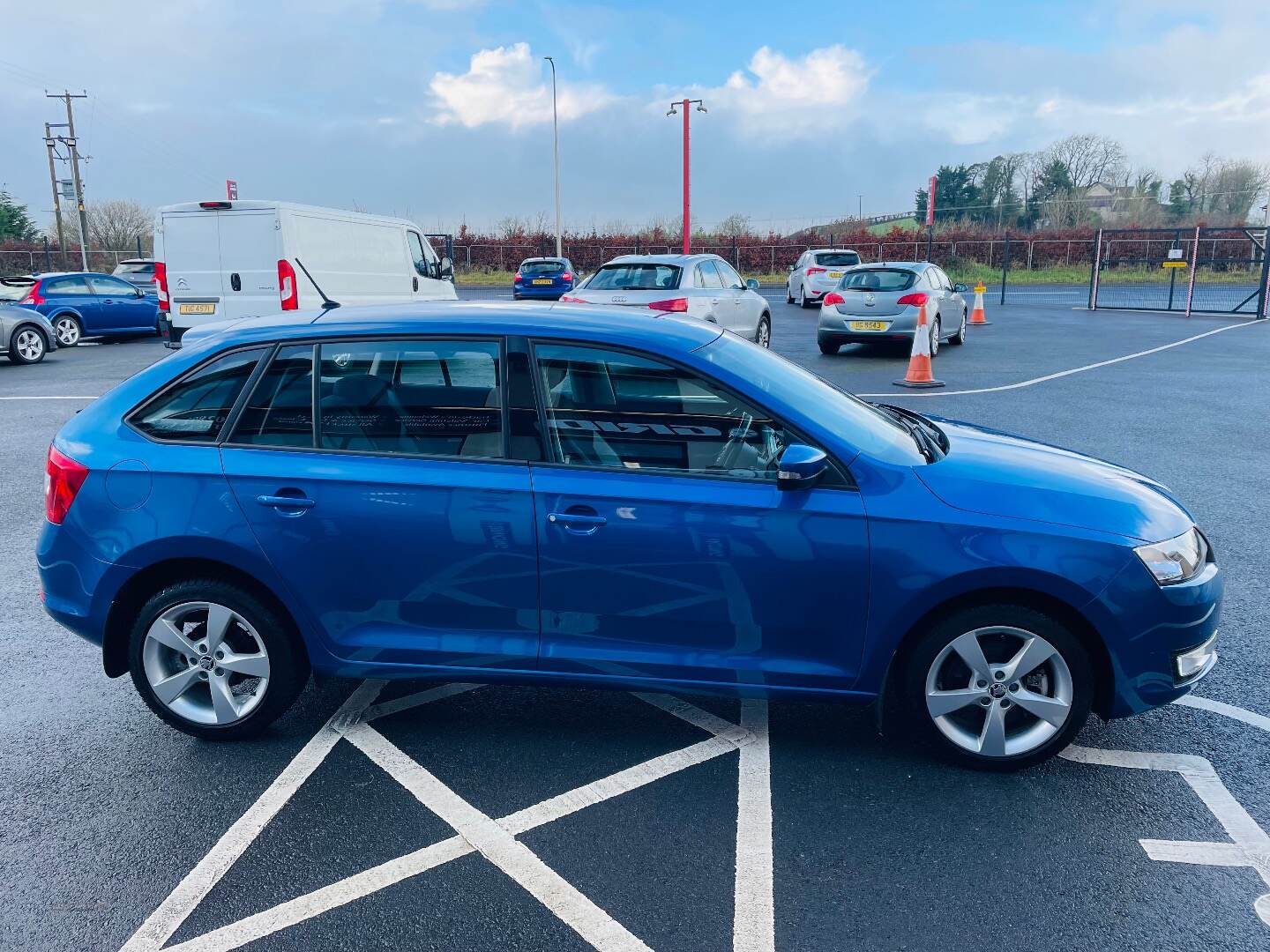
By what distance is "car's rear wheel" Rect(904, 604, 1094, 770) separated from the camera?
3240mm

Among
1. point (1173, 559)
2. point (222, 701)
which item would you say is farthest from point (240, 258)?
point (1173, 559)

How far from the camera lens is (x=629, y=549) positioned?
326 centimetres

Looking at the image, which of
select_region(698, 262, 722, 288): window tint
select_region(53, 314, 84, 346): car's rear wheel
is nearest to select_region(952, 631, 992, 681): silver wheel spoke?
select_region(698, 262, 722, 288): window tint

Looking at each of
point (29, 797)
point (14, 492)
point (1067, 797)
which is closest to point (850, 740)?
point (1067, 797)

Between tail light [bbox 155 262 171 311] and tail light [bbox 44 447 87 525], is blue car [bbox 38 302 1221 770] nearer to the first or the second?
tail light [bbox 44 447 87 525]

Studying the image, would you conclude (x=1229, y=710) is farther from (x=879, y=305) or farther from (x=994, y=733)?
(x=879, y=305)

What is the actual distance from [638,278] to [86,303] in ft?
40.3

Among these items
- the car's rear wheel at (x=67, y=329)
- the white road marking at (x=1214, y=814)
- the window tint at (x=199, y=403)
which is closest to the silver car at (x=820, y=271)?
the car's rear wheel at (x=67, y=329)

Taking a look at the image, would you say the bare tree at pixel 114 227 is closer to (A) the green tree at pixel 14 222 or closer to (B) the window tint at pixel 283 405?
(A) the green tree at pixel 14 222

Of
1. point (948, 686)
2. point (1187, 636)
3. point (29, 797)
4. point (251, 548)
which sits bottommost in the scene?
point (29, 797)

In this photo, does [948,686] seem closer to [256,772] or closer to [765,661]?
[765,661]

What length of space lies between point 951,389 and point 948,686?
364 inches

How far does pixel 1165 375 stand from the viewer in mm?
13398

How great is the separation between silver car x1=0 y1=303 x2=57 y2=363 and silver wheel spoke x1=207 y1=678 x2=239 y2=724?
15.3 m
